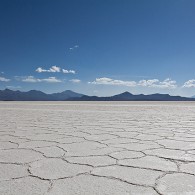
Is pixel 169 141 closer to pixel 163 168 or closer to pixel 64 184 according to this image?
pixel 163 168

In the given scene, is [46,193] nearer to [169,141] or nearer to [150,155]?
[150,155]

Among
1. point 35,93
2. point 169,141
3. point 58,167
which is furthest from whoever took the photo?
point 35,93

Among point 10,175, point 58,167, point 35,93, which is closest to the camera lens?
point 10,175

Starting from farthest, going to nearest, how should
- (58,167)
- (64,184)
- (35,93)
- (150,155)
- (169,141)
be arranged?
(35,93)
(169,141)
(150,155)
(58,167)
(64,184)

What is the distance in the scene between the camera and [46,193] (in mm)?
1161

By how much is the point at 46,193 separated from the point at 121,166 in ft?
1.89

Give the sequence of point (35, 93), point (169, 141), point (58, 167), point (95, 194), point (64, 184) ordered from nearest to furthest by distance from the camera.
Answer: point (95, 194)
point (64, 184)
point (58, 167)
point (169, 141)
point (35, 93)

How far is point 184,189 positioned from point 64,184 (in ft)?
1.94

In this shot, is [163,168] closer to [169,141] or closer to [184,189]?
[184,189]

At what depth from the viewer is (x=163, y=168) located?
1523mm

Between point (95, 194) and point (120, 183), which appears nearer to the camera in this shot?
point (95, 194)

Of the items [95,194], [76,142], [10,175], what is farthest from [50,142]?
[95,194]

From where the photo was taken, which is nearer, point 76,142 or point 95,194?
point 95,194

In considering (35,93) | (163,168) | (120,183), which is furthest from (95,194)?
(35,93)
